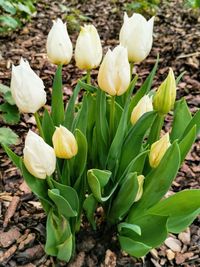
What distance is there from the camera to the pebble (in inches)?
71.8

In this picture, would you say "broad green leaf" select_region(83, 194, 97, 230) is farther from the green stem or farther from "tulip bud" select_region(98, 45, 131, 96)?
"tulip bud" select_region(98, 45, 131, 96)

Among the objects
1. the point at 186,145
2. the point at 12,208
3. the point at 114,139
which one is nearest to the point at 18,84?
the point at 114,139

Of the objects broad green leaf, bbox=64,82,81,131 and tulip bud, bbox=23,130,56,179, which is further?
broad green leaf, bbox=64,82,81,131

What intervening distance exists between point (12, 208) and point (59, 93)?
2.16 feet

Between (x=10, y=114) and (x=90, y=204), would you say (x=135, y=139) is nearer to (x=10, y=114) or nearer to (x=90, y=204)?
(x=90, y=204)

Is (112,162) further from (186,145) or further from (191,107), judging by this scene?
(191,107)

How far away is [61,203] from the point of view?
1.33 metres

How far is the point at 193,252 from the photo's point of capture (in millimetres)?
1807

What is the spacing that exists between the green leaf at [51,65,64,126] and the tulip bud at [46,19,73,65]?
7 centimetres

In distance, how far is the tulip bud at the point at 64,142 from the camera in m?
1.25

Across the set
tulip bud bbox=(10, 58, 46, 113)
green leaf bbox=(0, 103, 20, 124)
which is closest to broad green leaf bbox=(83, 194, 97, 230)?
tulip bud bbox=(10, 58, 46, 113)

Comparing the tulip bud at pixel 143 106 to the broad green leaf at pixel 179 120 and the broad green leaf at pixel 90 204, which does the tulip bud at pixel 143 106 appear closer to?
the broad green leaf at pixel 179 120

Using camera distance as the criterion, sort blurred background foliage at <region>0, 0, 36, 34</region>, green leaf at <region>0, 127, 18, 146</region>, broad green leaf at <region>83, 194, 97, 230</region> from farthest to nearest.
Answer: blurred background foliage at <region>0, 0, 36, 34</region> < green leaf at <region>0, 127, 18, 146</region> < broad green leaf at <region>83, 194, 97, 230</region>

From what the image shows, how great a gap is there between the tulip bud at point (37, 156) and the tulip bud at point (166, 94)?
343 millimetres
